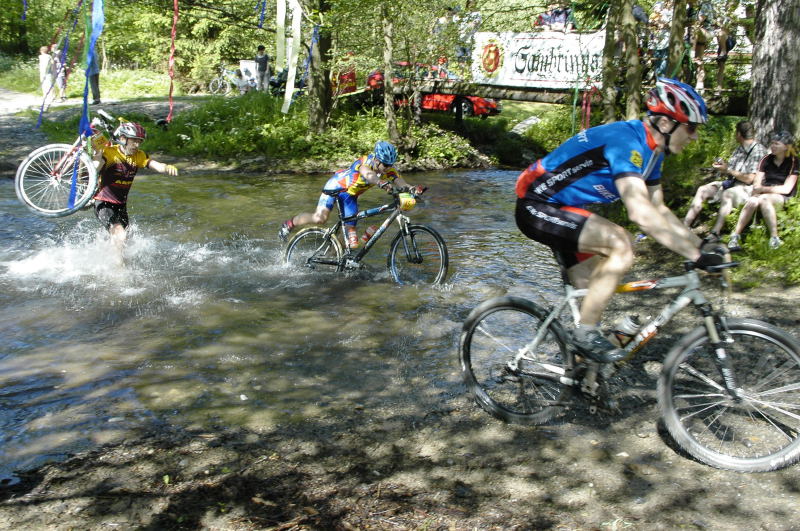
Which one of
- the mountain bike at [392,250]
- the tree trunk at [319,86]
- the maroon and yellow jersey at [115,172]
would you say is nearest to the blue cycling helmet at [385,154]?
the mountain bike at [392,250]

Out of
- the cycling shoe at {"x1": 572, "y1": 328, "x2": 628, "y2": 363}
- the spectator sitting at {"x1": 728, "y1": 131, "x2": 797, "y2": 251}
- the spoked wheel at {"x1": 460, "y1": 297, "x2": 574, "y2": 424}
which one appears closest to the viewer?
the cycling shoe at {"x1": 572, "y1": 328, "x2": 628, "y2": 363}

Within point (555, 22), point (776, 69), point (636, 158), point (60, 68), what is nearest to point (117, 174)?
point (60, 68)

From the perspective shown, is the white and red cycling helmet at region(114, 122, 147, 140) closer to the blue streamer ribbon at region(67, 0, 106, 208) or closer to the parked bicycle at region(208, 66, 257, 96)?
the blue streamer ribbon at region(67, 0, 106, 208)

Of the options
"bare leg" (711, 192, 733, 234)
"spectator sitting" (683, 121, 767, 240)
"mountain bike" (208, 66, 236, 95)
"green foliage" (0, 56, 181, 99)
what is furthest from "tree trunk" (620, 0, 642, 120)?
"mountain bike" (208, 66, 236, 95)

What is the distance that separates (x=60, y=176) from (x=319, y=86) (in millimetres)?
12537

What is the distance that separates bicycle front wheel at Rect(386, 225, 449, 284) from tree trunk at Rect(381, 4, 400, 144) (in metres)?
11.9

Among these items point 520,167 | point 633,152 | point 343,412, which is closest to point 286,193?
point 520,167

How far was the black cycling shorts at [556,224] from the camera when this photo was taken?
177 inches

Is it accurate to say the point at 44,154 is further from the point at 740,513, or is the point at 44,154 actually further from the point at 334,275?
the point at 740,513

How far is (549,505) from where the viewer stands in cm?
382

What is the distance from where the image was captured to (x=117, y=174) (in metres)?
8.83

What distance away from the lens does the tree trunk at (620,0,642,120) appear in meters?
10.7

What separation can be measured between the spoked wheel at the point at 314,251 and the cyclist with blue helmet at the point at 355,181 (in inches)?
8.7

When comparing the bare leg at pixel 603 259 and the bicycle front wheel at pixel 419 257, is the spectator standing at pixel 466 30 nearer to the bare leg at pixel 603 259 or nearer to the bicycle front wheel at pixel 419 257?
the bicycle front wheel at pixel 419 257
